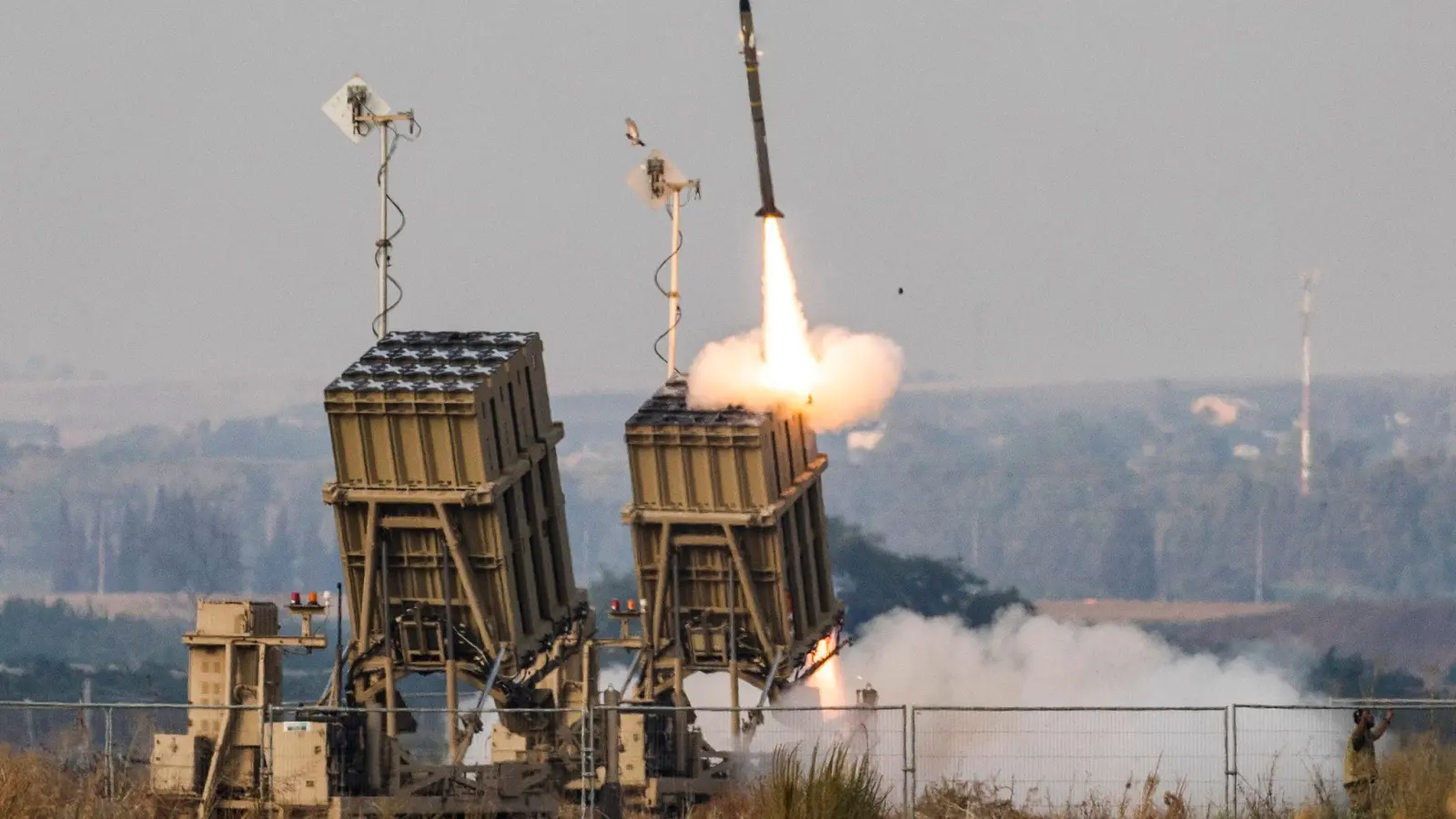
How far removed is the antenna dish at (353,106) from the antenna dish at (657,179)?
4414 millimetres

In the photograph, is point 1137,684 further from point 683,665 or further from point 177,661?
point 177,661

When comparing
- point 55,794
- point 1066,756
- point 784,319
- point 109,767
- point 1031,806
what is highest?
point 784,319

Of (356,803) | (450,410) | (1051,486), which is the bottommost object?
(356,803)

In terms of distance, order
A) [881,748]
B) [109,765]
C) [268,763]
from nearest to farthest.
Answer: [109,765] → [268,763] → [881,748]

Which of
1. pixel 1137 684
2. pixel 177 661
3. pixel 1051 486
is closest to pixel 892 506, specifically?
pixel 1051 486

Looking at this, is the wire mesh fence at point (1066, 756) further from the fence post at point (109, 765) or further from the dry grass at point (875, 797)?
the fence post at point (109, 765)

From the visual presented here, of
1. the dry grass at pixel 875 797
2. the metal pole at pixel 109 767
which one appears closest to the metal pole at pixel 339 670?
the dry grass at pixel 875 797

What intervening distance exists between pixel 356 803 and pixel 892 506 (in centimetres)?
7186

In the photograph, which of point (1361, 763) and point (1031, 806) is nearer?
point (1361, 763)

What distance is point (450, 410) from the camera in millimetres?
35250

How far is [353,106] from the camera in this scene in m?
40.5

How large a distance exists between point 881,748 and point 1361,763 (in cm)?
1042

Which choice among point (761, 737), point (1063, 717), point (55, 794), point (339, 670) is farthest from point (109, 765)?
point (1063, 717)

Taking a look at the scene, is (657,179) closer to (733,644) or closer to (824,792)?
(733,644)
